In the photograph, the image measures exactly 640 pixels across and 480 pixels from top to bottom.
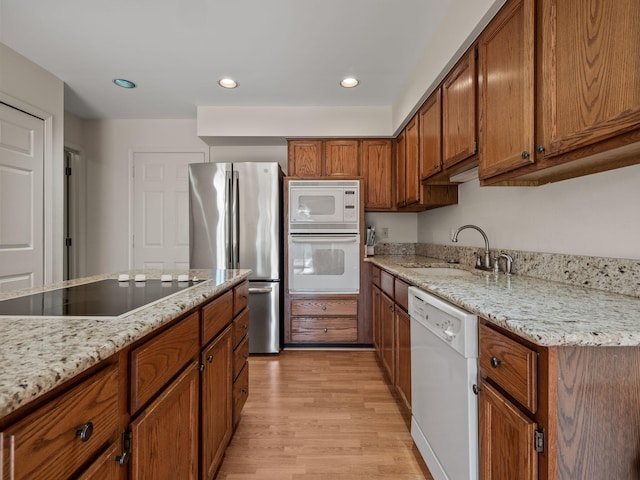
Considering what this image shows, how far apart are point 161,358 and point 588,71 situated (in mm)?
1546

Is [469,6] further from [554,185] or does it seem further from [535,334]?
[535,334]

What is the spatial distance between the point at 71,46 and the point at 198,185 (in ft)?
4.24

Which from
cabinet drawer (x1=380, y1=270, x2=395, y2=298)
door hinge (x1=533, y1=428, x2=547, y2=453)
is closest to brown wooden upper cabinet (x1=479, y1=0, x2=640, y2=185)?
door hinge (x1=533, y1=428, x2=547, y2=453)

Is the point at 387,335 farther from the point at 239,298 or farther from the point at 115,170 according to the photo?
the point at 115,170

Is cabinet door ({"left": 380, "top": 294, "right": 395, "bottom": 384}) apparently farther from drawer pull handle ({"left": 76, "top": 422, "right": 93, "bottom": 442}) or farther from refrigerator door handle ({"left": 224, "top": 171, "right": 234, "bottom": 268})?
drawer pull handle ({"left": 76, "top": 422, "right": 93, "bottom": 442})

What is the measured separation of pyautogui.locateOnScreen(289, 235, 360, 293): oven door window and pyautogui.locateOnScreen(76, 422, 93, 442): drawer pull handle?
241 cm

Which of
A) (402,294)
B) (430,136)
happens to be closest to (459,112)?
(430,136)

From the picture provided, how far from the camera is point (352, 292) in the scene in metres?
2.98

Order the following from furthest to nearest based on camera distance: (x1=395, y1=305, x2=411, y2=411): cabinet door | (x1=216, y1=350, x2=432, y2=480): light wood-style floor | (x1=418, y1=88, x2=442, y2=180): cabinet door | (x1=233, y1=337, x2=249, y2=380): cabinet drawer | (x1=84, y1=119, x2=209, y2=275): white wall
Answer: (x1=84, y1=119, x2=209, y2=275): white wall
(x1=418, y1=88, x2=442, y2=180): cabinet door
(x1=395, y1=305, x2=411, y2=411): cabinet door
(x1=233, y1=337, x2=249, y2=380): cabinet drawer
(x1=216, y1=350, x2=432, y2=480): light wood-style floor

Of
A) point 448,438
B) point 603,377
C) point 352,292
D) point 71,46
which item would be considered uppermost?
point 71,46

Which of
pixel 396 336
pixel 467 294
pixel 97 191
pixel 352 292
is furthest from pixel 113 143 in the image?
pixel 467 294

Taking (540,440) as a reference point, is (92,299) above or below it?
above

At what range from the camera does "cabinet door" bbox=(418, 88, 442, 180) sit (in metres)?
2.07

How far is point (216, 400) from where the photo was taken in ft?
4.35
